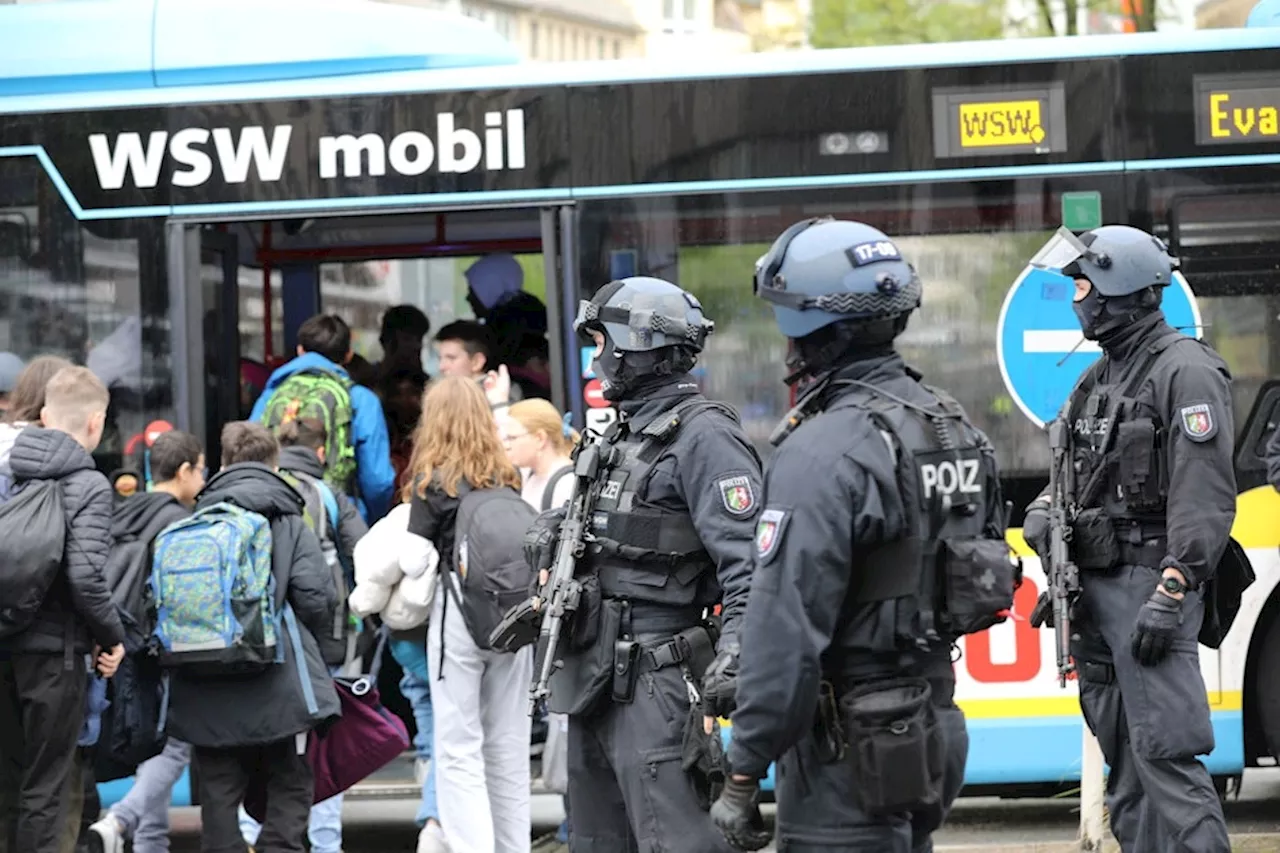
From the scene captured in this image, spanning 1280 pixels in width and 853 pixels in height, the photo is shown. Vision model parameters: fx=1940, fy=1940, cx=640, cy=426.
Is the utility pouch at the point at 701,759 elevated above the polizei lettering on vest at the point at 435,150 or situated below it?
below

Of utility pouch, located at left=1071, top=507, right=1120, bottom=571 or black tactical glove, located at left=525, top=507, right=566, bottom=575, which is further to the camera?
utility pouch, located at left=1071, top=507, right=1120, bottom=571

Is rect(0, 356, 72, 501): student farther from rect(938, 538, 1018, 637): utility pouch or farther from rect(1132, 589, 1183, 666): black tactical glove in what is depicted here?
rect(938, 538, 1018, 637): utility pouch

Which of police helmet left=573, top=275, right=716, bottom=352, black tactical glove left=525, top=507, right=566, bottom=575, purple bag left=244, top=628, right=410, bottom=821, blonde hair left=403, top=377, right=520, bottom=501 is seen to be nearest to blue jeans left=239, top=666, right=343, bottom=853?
purple bag left=244, top=628, right=410, bottom=821

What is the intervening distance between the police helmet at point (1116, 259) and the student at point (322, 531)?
300 centimetres

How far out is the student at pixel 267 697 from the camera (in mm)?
6742

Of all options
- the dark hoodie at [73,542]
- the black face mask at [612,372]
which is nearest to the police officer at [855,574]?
the black face mask at [612,372]

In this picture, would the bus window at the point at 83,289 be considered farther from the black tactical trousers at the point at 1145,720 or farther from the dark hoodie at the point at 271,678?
the black tactical trousers at the point at 1145,720

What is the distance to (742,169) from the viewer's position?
7641 millimetres

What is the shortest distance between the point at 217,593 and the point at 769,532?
3.20 m

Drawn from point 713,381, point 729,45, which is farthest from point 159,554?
point 729,45

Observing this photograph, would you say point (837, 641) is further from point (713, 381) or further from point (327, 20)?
point (327, 20)

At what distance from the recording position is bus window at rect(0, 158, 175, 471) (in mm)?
7828

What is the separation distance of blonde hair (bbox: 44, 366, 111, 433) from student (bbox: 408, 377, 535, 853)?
113cm

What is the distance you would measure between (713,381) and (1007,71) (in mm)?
1681
